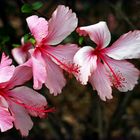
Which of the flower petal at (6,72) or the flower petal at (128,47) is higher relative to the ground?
the flower petal at (6,72)

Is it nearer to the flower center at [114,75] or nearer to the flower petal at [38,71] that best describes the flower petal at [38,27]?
the flower petal at [38,71]

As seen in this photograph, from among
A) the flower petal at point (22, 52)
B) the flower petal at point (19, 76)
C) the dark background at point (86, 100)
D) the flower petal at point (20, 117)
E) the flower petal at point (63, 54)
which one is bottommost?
the dark background at point (86, 100)

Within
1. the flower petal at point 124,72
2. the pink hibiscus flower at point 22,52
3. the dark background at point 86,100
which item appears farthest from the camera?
the dark background at point 86,100

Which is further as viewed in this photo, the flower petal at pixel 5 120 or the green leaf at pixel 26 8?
the green leaf at pixel 26 8

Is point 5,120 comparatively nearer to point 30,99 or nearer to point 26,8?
point 30,99

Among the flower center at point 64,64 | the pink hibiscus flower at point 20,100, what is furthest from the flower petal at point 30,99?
the flower center at point 64,64

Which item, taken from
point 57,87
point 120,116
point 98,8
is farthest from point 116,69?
point 98,8

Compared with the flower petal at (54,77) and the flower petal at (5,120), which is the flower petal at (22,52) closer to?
the flower petal at (54,77)

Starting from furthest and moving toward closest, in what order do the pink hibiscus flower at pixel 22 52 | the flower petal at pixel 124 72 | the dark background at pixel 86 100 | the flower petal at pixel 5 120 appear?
the dark background at pixel 86 100, the pink hibiscus flower at pixel 22 52, the flower petal at pixel 124 72, the flower petal at pixel 5 120
